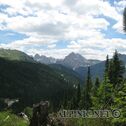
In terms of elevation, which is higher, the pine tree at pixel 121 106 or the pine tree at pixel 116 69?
the pine tree at pixel 116 69

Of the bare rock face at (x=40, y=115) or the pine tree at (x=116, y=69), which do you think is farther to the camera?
the pine tree at (x=116, y=69)

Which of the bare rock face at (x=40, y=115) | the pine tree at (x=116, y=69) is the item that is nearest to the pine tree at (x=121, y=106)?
the bare rock face at (x=40, y=115)

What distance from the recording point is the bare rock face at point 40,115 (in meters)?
9.78

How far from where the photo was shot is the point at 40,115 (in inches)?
388

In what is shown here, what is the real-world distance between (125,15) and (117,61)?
57170 mm

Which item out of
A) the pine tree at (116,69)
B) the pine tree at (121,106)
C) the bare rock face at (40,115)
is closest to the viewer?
the pine tree at (121,106)

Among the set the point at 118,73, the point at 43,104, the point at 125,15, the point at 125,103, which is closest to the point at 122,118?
the point at 125,103

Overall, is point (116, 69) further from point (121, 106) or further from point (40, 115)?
point (40, 115)

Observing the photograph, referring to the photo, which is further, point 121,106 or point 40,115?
point 40,115

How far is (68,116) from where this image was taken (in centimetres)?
1130

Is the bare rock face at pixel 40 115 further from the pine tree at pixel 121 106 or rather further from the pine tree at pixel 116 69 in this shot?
the pine tree at pixel 116 69

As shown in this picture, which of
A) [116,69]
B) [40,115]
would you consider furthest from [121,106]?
[116,69]

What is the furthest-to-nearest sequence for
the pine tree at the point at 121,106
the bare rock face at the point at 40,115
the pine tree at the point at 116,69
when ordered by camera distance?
the pine tree at the point at 116,69
the bare rock face at the point at 40,115
the pine tree at the point at 121,106

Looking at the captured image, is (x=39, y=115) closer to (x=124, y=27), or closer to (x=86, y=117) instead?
(x=86, y=117)
